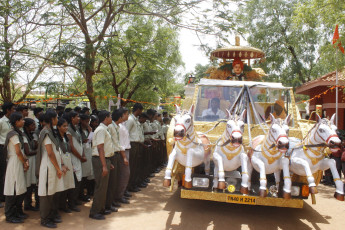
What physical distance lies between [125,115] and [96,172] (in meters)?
1.18

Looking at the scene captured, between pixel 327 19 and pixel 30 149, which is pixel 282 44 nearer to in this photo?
pixel 327 19

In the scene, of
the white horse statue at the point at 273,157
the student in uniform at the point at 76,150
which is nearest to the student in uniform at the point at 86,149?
the student in uniform at the point at 76,150

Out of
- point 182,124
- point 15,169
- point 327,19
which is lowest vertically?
point 15,169

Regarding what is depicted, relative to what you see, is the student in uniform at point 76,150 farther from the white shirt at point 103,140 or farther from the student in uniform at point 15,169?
the student in uniform at point 15,169

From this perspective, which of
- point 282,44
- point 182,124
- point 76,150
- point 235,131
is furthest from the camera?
point 282,44

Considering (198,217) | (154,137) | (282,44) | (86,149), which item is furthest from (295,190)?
(282,44)

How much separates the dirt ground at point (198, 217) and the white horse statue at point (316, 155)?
1049 mm

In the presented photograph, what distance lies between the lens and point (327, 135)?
4.42m

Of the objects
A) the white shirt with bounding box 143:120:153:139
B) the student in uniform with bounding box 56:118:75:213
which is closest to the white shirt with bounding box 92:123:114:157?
the student in uniform with bounding box 56:118:75:213

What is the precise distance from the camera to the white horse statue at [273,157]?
14.8 feet

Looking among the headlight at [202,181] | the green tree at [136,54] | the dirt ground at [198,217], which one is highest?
the green tree at [136,54]

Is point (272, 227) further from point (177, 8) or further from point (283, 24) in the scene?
point (283, 24)

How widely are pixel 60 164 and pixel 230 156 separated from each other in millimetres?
2581

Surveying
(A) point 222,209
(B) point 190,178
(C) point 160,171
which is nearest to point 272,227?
(A) point 222,209
